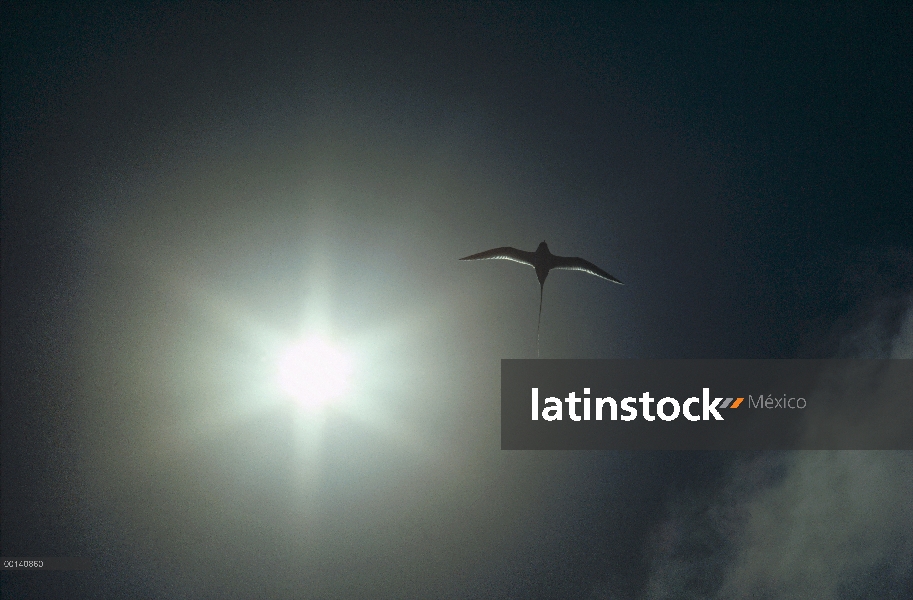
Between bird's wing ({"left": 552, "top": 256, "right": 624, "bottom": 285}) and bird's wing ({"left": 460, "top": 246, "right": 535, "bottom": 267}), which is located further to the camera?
bird's wing ({"left": 552, "top": 256, "right": 624, "bottom": 285})

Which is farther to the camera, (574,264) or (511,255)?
(574,264)

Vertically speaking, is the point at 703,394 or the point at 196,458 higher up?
the point at 703,394

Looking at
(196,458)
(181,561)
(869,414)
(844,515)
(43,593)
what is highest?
(869,414)

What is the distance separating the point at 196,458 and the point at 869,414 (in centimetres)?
2718

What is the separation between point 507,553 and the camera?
1661 centimetres

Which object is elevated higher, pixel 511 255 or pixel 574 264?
pixel 511 255

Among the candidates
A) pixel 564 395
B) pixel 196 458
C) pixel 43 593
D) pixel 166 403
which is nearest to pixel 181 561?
pixel 196 458

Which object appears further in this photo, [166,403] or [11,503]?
[166,403]

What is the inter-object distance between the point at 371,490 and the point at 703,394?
13.5 meters

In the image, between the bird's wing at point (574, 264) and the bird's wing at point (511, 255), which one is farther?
the bird's wing at point (574, 264)

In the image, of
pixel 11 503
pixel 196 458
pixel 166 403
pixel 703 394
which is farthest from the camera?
pixel 166 403

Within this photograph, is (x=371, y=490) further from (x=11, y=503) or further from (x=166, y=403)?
(x=11, y=503)

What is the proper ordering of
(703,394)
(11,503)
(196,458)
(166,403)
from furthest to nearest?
1. (166,403)
2. (196,458)
3. (11,503)
4. (703,394)

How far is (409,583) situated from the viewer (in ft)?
54.2
